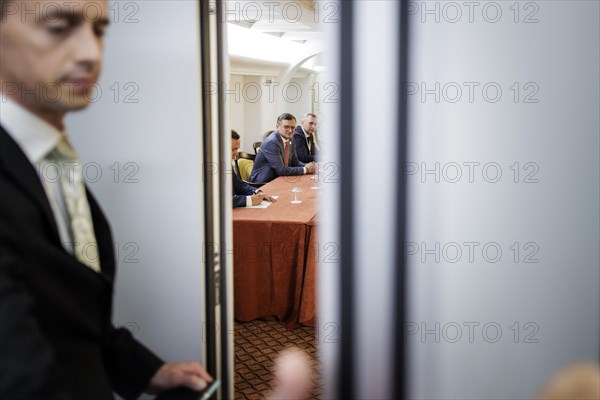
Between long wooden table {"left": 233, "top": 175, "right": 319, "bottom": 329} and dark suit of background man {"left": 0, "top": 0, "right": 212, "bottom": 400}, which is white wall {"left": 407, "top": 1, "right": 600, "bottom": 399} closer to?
dark suit of background man {"left": 0, "top": 0, "right": 212, "bottom": 400}

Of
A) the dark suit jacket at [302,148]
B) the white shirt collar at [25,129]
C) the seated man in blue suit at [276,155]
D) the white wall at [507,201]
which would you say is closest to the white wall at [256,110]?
the dark suit jacket at [302,148]

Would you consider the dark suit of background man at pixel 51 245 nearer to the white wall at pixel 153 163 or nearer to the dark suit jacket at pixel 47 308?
the dark suit jacket at pixel 47 308

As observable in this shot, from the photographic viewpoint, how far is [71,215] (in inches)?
43.1

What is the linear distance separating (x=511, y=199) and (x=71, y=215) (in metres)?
0.94

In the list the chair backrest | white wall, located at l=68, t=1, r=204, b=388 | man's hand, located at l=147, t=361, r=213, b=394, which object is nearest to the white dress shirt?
white wall, located at l=68, t=1, r=204, b=388

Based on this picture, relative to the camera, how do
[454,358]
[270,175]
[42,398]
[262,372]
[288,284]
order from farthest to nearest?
1. [270,175]
2. [288,284]
3. [262,372]
4. [454,358]
5. [42,398]

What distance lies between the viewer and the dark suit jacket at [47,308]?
842 millimetres

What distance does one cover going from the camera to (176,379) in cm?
127

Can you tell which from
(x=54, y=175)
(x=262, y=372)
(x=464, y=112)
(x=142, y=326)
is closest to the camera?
(x=54, y=175)

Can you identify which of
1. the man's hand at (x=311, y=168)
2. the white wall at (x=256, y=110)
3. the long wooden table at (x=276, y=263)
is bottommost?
the long wooden table at (x=276, y=263)

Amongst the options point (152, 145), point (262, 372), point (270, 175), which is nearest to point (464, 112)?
point (152, 145)

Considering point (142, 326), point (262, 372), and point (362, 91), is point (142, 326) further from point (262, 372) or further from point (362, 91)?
point (262, 372)

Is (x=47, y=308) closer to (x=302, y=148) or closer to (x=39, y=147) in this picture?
(x=39, y=147)

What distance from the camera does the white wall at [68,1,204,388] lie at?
1.36m
